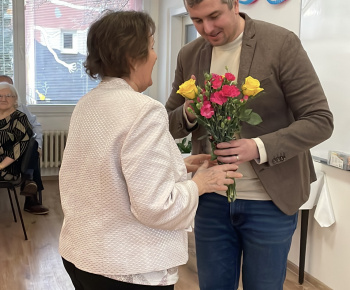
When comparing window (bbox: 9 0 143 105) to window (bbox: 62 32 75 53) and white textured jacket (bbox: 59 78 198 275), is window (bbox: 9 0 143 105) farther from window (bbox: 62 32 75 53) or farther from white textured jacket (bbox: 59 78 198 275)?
white textured jacket (bbox: 59 78 198 275)

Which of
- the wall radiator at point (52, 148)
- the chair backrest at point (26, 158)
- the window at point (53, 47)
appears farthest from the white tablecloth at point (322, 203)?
the window at point (53, 47)

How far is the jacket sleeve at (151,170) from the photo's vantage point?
1.20 meters

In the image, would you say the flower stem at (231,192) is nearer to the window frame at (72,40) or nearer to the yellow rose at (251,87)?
the yellow rose at (251,87)

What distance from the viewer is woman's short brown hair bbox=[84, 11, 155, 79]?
1.26 metres

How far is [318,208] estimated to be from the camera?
304cm

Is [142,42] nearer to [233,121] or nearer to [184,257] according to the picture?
[233,121]

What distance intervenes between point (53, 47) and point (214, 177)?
523cm

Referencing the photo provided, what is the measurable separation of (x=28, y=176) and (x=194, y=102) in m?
3.23

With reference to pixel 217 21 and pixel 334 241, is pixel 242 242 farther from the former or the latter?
pixel 334 241

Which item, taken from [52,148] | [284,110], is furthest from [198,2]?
[52,148]

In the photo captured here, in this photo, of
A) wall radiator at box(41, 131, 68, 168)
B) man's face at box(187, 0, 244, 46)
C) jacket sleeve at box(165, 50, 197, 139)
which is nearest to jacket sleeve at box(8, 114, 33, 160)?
wall radiator at box(41, 131, 68, 168)

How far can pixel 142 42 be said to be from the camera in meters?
1.28

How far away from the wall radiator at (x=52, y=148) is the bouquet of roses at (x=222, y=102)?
16.0 ft

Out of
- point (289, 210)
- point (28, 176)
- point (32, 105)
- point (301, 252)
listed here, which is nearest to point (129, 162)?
point (289, 210)
